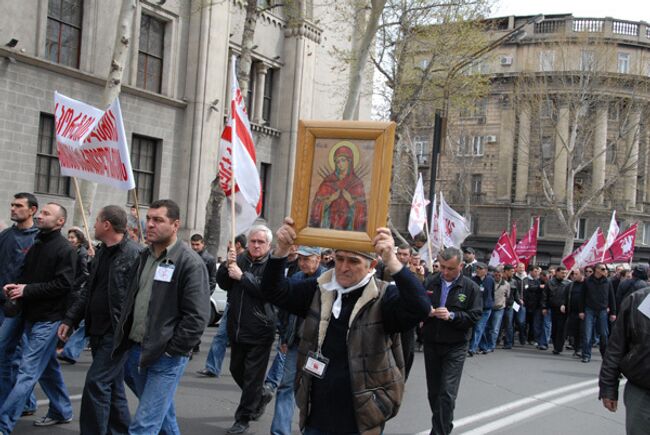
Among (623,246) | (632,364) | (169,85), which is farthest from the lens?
(169,85)

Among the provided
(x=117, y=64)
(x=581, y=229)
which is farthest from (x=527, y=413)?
(x=581, y=229)

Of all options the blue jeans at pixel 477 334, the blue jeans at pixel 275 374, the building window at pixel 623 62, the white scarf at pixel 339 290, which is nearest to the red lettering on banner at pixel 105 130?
the blue jeans at pixel 275 374

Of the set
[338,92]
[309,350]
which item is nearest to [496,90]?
[338,92]

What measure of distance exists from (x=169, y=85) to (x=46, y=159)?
17.2 feet

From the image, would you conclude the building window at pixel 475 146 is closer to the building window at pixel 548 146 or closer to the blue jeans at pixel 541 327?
the building window at pixel 548 146

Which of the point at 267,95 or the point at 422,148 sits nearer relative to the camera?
the point at 267,95

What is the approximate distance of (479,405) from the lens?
9.27 m

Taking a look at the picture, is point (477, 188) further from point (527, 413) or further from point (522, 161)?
point (527, 413)

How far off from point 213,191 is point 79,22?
6134 mm

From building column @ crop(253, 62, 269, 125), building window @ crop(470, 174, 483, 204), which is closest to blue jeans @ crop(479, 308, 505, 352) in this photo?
building column @ crop(253, 62, 269, 125)

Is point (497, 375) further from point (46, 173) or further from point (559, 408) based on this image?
point (46, 173)

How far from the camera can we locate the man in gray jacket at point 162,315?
16.2ft

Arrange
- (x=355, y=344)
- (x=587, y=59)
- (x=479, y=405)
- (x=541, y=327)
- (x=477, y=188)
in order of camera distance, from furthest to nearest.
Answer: (x=477, y=188)
(x=587, y=59)
(x=541, y=327)
(x=479, y=405)
(x=355, y=344)

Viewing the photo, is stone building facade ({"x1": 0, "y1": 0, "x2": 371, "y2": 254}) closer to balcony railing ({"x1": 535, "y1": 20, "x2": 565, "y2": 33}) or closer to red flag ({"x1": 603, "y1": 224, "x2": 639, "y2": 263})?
red flag ({"x1": 603, "y1": 224, "x2": 639, "y2": 263})
